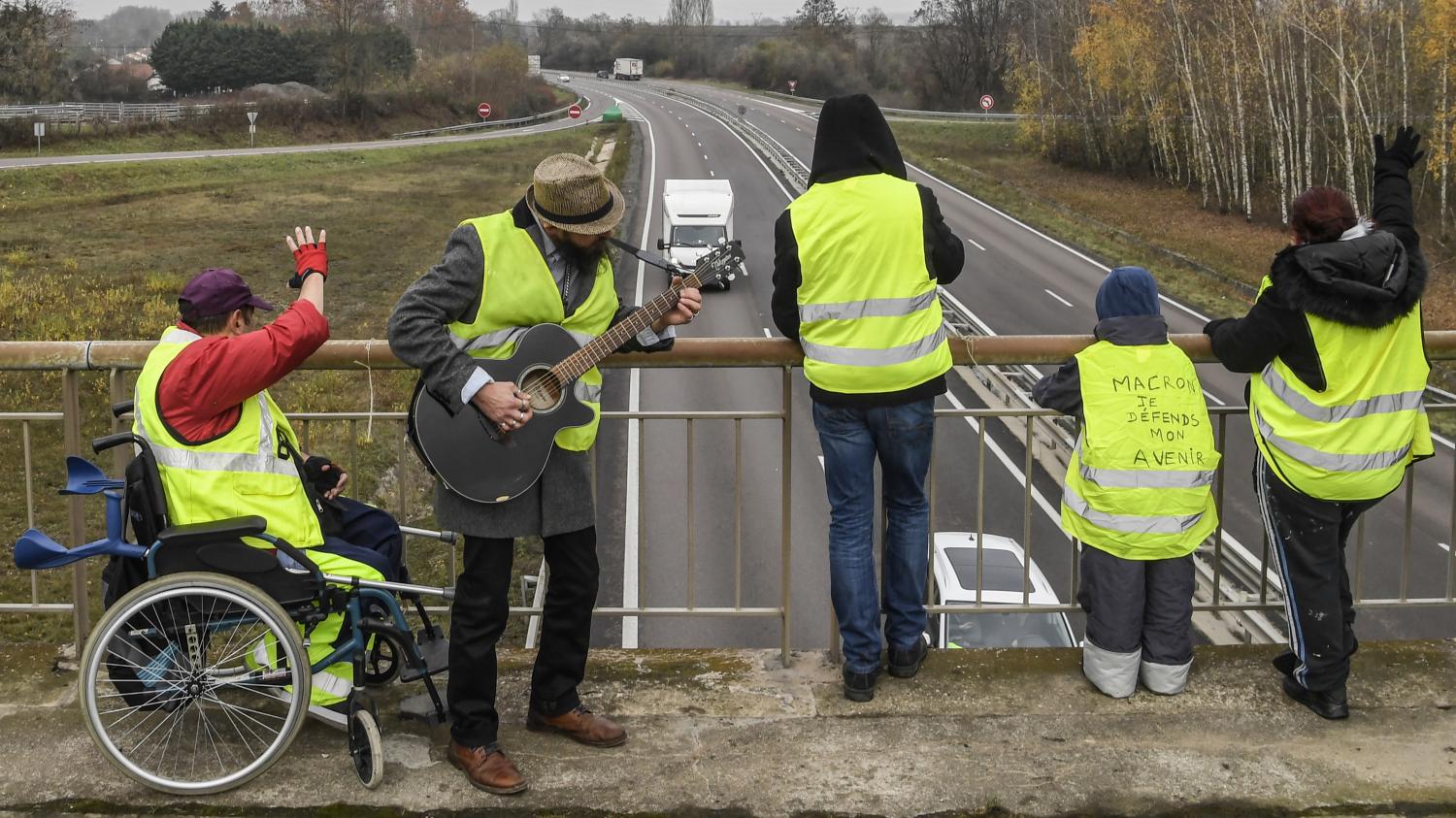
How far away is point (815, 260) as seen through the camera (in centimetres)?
480

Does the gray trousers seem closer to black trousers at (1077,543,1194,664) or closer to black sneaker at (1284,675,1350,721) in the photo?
black trousers at (1077,543,1194,664)

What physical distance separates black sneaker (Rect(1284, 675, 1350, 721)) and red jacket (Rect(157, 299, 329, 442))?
378 cm

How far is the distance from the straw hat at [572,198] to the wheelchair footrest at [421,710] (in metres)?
1.78

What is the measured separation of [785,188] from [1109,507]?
54067mm

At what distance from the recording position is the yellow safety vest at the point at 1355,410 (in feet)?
15.6

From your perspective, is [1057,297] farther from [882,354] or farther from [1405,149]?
[882,354]

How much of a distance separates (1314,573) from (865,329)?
6.25ft

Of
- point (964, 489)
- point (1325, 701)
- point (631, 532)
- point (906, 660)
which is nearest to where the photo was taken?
point (1325, 701)

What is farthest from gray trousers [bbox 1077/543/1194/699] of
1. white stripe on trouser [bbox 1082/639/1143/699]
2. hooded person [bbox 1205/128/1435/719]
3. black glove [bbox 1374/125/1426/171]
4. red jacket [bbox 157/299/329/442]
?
red jacket [bbox 157/299/329/442]

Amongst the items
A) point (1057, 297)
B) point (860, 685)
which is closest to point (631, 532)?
point (860, 685)

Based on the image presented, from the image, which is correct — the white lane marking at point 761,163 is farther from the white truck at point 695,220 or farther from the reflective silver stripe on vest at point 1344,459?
the reflective silver stripe on vest at point 1344,459

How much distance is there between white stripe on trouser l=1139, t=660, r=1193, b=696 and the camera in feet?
16.7

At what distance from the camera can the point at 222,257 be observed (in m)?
36.0

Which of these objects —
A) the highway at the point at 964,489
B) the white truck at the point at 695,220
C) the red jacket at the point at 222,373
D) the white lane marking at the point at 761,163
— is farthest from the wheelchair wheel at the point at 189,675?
the white lane marking at the point at 761,163
